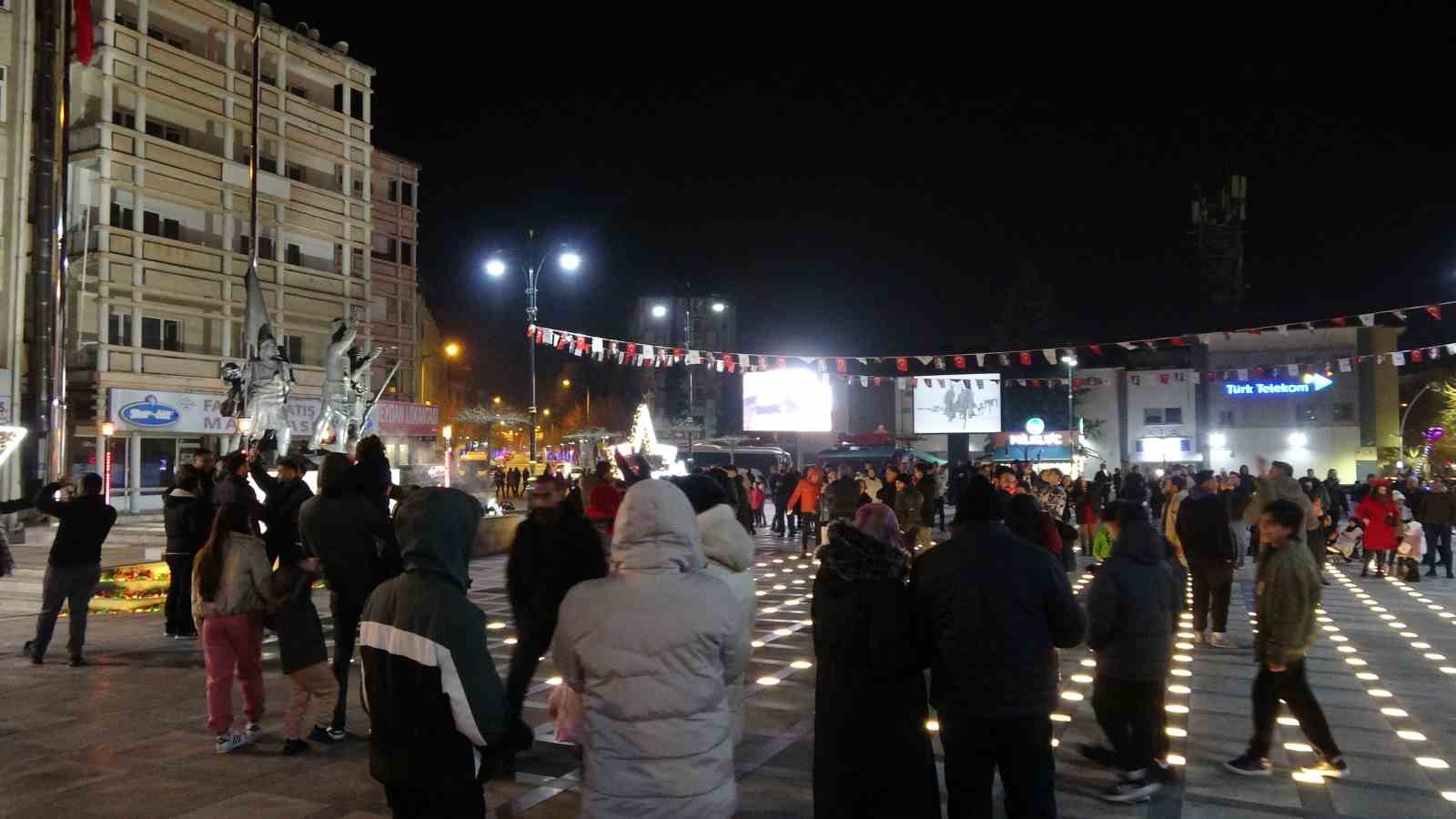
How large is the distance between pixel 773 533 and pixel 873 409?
30.9 m

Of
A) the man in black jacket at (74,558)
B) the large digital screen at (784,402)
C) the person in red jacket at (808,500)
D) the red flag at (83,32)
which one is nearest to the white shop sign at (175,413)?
the red flag at (83,32)

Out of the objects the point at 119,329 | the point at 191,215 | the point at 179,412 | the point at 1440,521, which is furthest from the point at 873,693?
the point at 191,215

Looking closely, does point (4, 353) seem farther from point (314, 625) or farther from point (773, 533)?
point (314, 625)

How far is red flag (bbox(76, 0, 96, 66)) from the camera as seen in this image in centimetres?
2062

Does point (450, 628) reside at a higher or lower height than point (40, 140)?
lower

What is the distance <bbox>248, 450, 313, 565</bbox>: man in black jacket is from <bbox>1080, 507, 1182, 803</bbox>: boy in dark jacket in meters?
4.87

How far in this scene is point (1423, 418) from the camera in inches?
2574

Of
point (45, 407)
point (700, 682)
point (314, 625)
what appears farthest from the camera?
point (45, 407)

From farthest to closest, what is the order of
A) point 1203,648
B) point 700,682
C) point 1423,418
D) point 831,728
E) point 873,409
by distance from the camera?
point 1423,418 → point 873,409 → point 1203,648 → point 831,728 → point 700,682

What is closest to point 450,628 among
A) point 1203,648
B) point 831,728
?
point 831,728

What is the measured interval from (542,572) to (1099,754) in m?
3.39

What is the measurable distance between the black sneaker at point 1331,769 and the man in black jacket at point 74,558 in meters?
8.86

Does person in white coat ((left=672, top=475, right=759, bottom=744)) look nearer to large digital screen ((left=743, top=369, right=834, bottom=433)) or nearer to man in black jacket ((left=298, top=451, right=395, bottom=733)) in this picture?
man in black jacket ((left=298, top=451, right=395, bottom=733))

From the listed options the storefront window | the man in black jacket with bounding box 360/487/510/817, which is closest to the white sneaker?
the man in black jacket with bounding box 360/487/510/817
